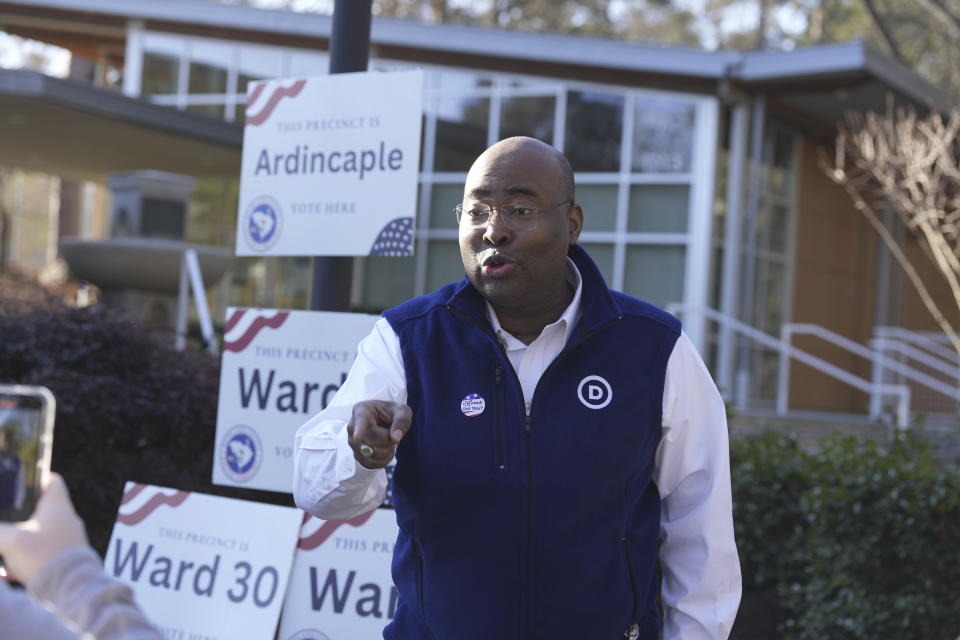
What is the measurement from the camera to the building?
14.7m

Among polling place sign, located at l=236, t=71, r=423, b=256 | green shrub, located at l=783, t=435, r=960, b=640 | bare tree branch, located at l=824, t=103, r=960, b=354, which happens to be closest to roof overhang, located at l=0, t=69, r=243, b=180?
bare tree branch, located at l=824, t=103, r=960, b=354

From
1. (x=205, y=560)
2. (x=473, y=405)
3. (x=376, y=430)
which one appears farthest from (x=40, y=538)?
(x=205, y=560)

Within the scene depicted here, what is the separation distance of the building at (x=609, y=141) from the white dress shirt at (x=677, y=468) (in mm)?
11414

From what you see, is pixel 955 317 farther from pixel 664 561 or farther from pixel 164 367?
pixel 664 561

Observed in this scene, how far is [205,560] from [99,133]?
12186 mm

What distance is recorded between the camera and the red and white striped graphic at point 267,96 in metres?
4.89

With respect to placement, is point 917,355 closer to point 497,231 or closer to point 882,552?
point 882,552

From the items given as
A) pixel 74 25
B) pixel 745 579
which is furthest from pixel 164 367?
pixel 74 25

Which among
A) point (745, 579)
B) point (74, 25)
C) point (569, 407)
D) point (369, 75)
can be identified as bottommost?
point (745, 579)

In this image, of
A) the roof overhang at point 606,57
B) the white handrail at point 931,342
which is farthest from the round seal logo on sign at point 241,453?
the white handrail at point 931,342

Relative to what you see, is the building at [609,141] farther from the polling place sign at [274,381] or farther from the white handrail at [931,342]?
the polling place sign at [274,381]

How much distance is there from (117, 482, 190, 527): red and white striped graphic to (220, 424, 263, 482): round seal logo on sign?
0.67 feet

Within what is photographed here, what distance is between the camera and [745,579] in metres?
6.46

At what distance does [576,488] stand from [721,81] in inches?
496
